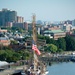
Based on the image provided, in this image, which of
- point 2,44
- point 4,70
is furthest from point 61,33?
point 4,70

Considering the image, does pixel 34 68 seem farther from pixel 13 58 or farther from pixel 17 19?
pixel 17 19

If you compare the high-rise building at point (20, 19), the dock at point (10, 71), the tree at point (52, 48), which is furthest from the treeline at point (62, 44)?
the high-rise building at point (20, 19)

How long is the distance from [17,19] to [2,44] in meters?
35.0

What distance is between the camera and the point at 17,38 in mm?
42156

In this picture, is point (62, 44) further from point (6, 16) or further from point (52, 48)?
point (6, 16)

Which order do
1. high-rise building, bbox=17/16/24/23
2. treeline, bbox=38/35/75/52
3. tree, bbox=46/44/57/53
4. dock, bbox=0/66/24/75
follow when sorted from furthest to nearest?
1. high-rise building, bbox=17/16/24/23
2. treeline, bbox=38/35/75/52
3. tree, bbox=46/44/57/53
4. dock, bbox=0/66/24/75

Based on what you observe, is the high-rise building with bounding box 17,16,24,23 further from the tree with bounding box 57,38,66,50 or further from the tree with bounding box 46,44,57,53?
the tree with bounding box 46,44,57,53

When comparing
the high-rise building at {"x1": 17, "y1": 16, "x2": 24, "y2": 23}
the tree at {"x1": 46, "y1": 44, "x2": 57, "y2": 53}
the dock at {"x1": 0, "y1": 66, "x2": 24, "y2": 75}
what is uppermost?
Answer: the high-rise building at {"x1": 17, "y1": 16, "x2": 24, "y2": 23}

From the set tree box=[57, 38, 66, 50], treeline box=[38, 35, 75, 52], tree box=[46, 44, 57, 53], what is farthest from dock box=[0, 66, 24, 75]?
tree box=[57, 38, 66, 50]

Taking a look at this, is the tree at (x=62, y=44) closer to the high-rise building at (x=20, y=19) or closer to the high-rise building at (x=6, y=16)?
the high-rise building at (x=6, y=16)

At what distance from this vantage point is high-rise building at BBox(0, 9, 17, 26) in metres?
67.6

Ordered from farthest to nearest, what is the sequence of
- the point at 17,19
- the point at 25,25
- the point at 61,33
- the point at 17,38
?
the point at 17,19
the point at 25,25
the point at 61,33
the point at 17,38

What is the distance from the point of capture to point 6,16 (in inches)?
2677

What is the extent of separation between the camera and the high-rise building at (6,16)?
67.6 m
